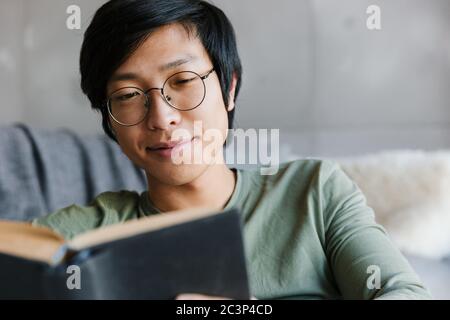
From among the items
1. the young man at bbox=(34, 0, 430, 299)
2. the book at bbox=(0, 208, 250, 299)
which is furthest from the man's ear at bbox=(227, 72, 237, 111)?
the book at bbox=(0, 208, 250, 299)

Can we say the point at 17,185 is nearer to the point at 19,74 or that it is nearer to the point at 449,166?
the point at 19,74

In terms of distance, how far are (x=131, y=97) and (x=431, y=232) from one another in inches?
30.5

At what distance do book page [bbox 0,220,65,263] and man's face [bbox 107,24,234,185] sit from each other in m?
0.23

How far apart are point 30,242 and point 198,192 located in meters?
0.34

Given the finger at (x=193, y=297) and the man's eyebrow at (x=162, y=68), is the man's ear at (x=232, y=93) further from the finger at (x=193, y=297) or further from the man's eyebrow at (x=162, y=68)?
the finger at (x=193, y=297)

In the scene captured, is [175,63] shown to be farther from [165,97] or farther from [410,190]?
[410,190]

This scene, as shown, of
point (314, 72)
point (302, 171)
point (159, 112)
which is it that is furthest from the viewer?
point (314, 72)

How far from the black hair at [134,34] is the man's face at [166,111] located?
0.4 inches

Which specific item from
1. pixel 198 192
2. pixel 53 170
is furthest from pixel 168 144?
pixel 53 170

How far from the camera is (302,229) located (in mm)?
817

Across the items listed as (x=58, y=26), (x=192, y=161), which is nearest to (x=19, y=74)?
(x=58, y=26)

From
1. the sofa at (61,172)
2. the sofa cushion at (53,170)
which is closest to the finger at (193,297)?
the sofa at (61,172)

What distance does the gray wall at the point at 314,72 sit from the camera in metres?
1.16

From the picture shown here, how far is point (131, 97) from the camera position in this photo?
2.57ft
